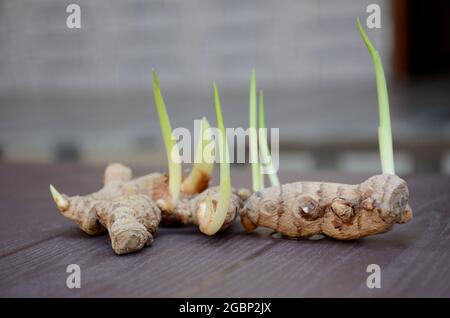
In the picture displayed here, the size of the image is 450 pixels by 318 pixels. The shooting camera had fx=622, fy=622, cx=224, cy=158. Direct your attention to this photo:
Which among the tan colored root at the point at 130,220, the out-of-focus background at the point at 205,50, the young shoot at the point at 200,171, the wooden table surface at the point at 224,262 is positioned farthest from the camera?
the out-of-focus background at the point at 205,50

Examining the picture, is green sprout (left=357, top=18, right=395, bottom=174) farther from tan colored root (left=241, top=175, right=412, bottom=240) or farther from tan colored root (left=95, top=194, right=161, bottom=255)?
tan colored root (left=95, top=194, right=161, bottom=255)

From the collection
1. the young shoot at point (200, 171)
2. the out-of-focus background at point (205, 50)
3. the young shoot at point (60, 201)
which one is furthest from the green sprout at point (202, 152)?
the out-of-focus background at point (205, 50)

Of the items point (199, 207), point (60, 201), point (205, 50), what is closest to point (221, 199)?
point (199, 207)

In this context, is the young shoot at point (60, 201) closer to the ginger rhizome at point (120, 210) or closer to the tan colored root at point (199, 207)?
the ginger rhizome at point (120, 210)

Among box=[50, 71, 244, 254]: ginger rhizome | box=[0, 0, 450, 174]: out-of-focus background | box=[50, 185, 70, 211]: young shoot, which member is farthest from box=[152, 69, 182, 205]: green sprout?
box=[0, 0, 450, 174]: out-of-focus background

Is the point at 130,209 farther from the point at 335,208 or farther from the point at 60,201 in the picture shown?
the point at 335,208
